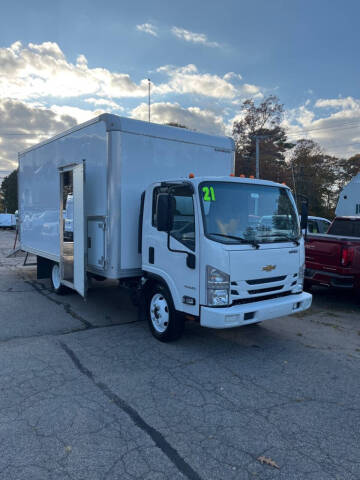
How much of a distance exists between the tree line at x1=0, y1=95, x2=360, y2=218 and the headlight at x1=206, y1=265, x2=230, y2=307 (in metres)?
35.2

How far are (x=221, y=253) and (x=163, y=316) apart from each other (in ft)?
4.92

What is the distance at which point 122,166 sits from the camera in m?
5.68

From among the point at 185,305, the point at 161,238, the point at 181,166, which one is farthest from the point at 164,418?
the point at 181,166

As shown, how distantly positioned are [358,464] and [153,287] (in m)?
3.42

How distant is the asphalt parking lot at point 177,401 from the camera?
2.87 meters

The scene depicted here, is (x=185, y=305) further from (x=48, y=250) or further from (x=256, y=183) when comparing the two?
(x=48, y=250)

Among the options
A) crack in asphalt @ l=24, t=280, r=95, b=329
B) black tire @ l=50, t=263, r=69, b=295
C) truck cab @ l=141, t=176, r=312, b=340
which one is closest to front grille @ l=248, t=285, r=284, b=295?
truck cab @ l=141, t=176, r=312, b=340

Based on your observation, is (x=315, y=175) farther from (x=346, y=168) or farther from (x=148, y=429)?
(x=148, y=429)

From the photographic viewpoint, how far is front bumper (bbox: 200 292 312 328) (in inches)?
174

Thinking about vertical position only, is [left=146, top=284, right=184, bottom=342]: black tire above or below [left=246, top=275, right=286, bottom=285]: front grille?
below

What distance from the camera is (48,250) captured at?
26.7 ft

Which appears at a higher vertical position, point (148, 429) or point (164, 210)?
point (164, 210)

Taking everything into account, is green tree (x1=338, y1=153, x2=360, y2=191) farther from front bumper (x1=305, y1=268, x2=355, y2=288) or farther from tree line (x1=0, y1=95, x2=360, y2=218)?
front bumper (x1=305, y1=268, x2=355, y2=288)

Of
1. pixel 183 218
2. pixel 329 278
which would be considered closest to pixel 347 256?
pixel 329 278
